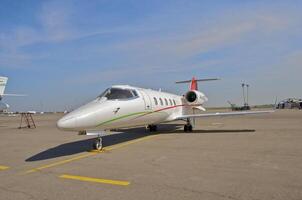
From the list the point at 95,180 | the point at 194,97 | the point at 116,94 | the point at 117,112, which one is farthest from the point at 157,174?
the point at 194,97

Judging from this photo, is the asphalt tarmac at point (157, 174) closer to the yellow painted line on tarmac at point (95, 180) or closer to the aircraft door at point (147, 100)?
the yellow painted line on tarmac at point (95, 180)

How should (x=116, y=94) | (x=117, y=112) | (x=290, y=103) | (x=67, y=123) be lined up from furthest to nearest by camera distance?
1. (x=290, y=103)
2. (x=116, y=94)
3. (x=117, y=112)
4. (x=67, y=123)

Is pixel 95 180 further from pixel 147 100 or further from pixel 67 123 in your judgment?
pixel 147 100

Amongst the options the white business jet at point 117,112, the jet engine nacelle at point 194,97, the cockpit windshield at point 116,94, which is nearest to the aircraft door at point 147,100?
the white business jet at point 117,112

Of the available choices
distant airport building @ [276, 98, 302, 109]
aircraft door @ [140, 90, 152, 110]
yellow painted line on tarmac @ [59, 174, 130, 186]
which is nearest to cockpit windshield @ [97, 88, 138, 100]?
aircraft door @ [140, 90, 152, 110]

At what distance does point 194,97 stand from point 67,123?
11.9 m

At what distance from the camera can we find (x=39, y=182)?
5676 mm

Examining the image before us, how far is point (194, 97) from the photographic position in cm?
1864

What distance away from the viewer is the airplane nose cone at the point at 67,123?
312 inches

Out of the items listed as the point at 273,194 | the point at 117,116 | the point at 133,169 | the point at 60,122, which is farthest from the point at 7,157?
the point at 273,194


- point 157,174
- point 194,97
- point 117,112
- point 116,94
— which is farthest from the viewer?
A: point 194,97

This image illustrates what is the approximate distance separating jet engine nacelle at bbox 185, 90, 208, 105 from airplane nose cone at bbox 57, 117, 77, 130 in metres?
11.6

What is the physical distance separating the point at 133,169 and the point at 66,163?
2.10 metres

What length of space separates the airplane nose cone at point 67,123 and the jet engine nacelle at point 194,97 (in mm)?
11612
